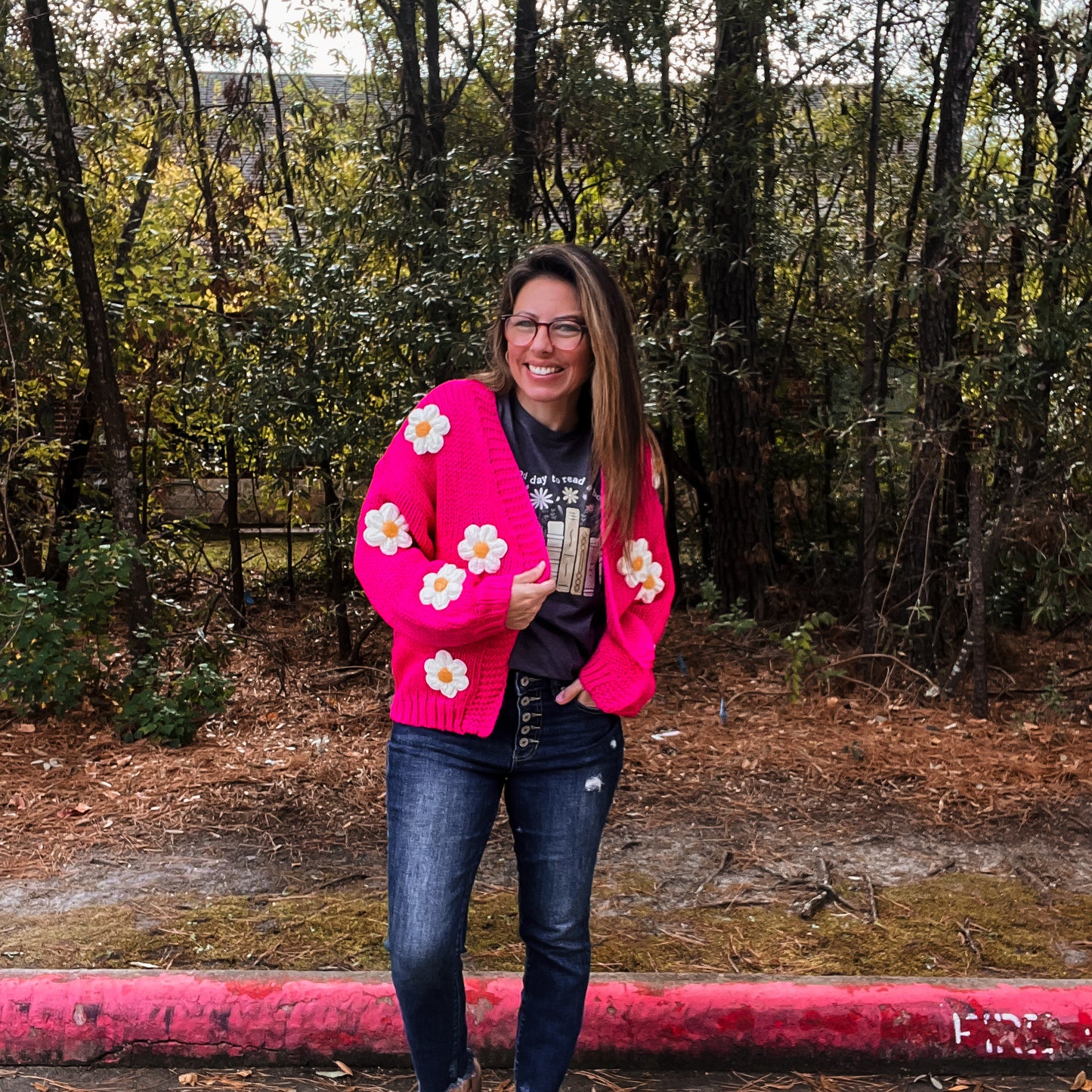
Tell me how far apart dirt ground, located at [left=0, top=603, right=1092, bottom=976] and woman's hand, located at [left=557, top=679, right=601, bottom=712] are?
1.45 m

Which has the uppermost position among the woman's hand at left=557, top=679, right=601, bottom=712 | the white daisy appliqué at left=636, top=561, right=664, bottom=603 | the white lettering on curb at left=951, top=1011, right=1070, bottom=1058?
the white daisy appliqué at left=636, top=561, right=664, bottom=603

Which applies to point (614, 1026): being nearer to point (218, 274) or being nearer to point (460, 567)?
point (460, 567)

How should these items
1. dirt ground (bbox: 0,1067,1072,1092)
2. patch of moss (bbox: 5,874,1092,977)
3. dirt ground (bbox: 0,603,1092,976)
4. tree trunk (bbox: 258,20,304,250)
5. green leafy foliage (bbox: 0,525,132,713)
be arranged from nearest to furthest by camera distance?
1. dirt ground (bbox: 0,1067,1072,1092)
2. patch of moss (bbox: 5,874,1092,977)
3. dirt ground (bbox: 0,603,1092,976)
4. green leafy foliage (bbox: 0,525,132,713)
5. tree trunk (bbox: 258,20,304,250)

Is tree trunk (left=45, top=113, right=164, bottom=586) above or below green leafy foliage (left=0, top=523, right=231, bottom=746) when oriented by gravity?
above

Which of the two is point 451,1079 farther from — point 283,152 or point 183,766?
point 283,152

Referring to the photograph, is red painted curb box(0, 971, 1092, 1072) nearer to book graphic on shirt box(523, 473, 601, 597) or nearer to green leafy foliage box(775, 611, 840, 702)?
book graphic on shirt box(523, 473, 601, 597)

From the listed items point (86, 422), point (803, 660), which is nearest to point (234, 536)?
point (86, 422)

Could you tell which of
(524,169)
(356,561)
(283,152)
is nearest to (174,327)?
(283,152)

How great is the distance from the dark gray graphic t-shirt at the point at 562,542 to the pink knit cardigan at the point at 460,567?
47 millimetres

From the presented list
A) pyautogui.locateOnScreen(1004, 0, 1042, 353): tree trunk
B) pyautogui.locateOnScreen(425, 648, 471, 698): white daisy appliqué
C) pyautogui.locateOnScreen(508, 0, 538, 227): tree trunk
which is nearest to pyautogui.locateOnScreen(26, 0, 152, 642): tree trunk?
pyautogui.locateOnScreen(508, 0, 538, 227): tree trunk

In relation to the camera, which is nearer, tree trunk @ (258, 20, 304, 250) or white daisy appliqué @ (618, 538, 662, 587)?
white daisy appliqué @ (618, 538, 662, 587)

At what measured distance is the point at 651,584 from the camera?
2730mm

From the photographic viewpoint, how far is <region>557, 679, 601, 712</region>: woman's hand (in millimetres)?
2568

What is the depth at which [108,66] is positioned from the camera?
7.20 m
